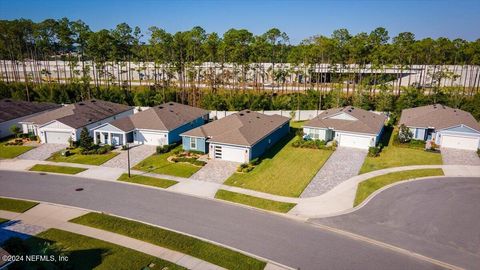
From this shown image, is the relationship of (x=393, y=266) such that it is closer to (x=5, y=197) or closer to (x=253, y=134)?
(x=253, y=134)

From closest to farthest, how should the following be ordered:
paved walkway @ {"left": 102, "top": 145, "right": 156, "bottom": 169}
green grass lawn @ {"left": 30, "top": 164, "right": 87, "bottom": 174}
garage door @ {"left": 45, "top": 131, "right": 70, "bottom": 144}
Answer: green grass lawn @ {"left": 30, "top": 164, "right": 87, "bottom": 174} < paved walkway @ {"left": 102, "top": 145, "right": 156, "bottom": 169} < garage door @ {"left": 45, "top": 131, "right": 70, "bottom": 144}

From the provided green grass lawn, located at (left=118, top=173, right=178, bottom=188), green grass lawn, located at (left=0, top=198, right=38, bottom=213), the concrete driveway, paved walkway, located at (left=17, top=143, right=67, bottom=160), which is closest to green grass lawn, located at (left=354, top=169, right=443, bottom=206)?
the concrete driveway

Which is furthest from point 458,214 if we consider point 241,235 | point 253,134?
point 253,134

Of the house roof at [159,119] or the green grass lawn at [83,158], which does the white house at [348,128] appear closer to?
the house roof at [159,119]

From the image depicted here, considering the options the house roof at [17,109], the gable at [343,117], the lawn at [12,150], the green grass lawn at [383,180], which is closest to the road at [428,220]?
the green grass lawn at [383,180]

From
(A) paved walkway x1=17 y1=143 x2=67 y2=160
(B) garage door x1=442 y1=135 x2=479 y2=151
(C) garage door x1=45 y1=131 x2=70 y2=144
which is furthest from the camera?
(C) garage door x1=45 y1=131 x2=70 y2=144

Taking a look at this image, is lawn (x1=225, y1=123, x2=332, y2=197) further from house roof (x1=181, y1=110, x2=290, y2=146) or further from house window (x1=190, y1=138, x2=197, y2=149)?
house window (x1=190, y1=138, x2=197, y2=149)
